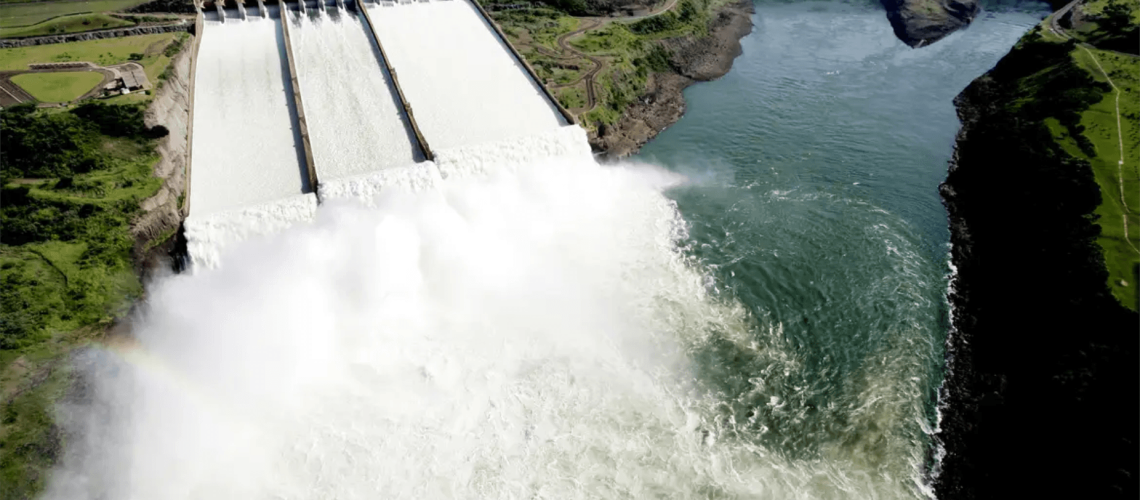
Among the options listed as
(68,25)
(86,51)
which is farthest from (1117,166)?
(68,25)

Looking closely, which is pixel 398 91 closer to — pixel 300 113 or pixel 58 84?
pixel 300 113

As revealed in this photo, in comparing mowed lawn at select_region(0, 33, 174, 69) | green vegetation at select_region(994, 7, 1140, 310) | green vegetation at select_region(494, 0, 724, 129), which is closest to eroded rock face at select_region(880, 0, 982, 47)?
green vegetation at select_region(994, 7, 1140, 310)

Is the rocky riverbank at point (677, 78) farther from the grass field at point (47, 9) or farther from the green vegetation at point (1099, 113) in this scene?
the grass field at point (47, 9)

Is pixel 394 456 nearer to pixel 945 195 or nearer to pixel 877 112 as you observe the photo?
pixel 945 195

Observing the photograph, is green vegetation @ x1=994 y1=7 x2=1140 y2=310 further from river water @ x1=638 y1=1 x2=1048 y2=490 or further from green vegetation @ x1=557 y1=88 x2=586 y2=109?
green vegetation @ x1=557 y1=88 x2=586 y2=109

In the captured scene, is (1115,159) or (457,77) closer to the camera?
(1115,159)

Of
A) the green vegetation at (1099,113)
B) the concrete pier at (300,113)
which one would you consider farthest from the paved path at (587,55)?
the green vegetation at (1099,113)

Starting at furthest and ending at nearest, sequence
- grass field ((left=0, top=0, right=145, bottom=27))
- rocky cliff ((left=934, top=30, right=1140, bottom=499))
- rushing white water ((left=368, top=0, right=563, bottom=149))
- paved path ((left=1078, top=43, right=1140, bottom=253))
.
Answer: grass field ((left=0, top=0, right=145, bottom=27)) < rushing white water ((left=368, top=0, right=563, bottom=149)) < paved path ((left=1078, top=43, right=1140, bottom=253)) < rocky cliff ((left=934, top=30, right=1140, bottom=499))

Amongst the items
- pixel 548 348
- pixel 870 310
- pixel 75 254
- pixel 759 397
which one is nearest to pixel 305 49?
pixel 75 254
